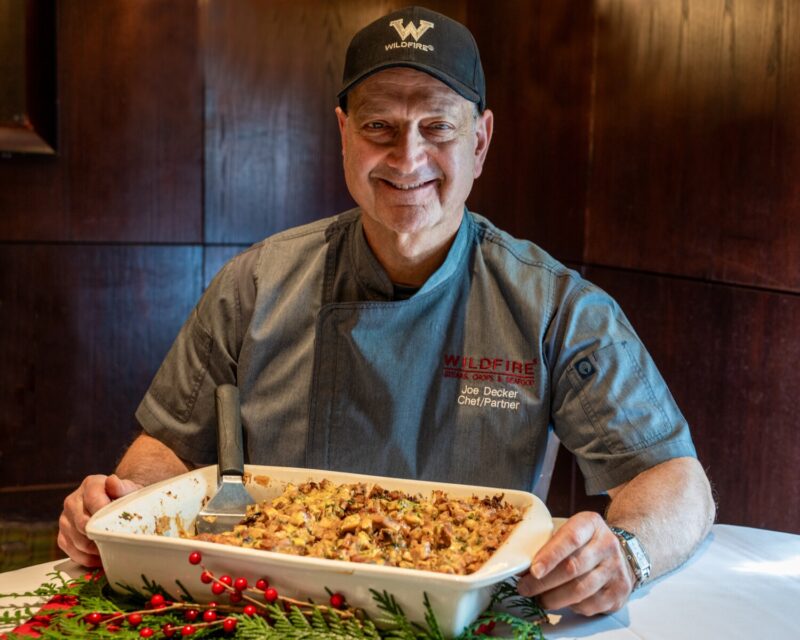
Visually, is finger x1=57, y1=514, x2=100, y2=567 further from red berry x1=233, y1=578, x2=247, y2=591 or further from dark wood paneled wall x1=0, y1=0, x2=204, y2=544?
dark wood paneled wall x1=0, y1=0, x2=204, y2=544

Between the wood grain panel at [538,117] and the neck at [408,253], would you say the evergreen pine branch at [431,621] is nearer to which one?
the neck at [408,253]

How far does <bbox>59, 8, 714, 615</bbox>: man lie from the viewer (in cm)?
170

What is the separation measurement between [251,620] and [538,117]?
8.87 ft

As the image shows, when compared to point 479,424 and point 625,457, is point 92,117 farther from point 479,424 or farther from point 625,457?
point 625,457

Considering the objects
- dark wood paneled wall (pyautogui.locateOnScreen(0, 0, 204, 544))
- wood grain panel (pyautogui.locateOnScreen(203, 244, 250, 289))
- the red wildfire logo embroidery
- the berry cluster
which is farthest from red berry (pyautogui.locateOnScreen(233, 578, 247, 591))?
wood grain panel (pyautogui.locateOnScreen(203, 244, 250, 289))

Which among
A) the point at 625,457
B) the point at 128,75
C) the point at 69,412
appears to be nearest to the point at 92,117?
the point at 128,75

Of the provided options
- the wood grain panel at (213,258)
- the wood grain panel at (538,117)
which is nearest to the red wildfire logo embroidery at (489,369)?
the wood grain panel at (538,117)

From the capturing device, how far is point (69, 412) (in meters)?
3.69

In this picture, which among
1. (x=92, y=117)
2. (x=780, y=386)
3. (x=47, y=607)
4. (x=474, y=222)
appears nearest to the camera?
(x=47, y=607)

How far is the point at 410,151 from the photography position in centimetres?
170

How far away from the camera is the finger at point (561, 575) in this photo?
Result: 119 cm

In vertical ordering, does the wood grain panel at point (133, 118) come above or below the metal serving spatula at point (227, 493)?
above

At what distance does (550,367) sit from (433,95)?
20.6 inches

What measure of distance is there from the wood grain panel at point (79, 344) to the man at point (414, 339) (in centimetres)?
193
